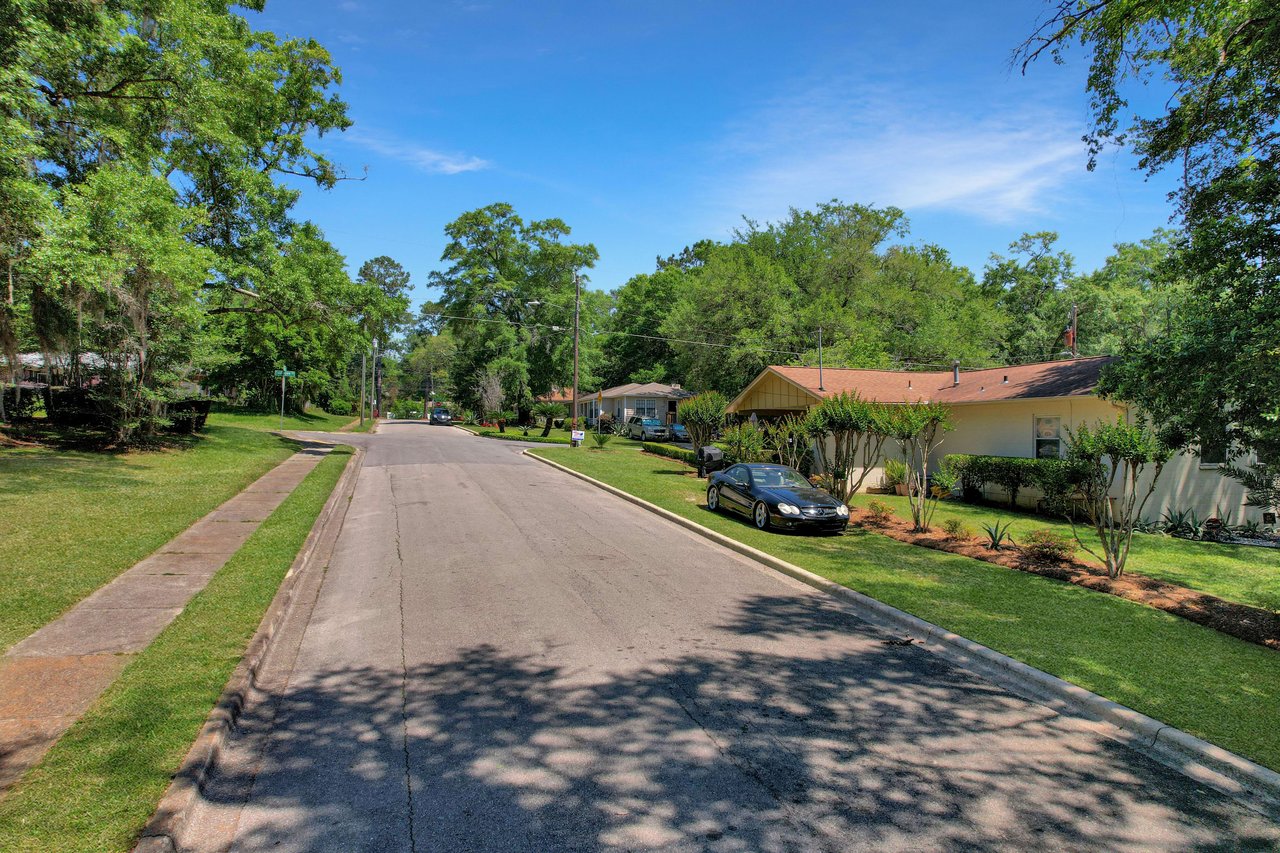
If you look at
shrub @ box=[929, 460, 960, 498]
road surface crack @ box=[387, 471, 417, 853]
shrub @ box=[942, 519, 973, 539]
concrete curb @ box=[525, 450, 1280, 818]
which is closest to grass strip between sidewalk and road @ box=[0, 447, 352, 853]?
road surface crack @ box=[387, 471, 417, 853]

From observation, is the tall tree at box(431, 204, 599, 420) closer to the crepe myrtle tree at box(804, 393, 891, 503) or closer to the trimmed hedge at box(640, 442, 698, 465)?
the trimmed hedge at box(640, 442, 698, 465)

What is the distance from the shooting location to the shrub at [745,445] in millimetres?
19672

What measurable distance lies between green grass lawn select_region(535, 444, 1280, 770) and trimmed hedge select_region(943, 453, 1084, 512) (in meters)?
6.65

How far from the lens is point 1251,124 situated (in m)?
8.66

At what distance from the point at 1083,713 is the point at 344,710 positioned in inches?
228

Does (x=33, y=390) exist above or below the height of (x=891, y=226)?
below

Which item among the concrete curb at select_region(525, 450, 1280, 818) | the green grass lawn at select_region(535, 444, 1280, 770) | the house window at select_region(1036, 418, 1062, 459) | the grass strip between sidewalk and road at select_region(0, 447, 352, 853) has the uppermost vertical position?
the house window at select_region(1036, 418, 1062, 459)

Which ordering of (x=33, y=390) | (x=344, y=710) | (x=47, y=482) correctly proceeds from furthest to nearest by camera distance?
(x=33, y=390) → (x=47, y=482) → (x=344, y=710)

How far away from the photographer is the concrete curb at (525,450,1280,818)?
4.18 m

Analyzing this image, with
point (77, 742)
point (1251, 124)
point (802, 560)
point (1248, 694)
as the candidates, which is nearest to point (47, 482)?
point (77, 742)

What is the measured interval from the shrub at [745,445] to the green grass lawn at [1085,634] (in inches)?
296

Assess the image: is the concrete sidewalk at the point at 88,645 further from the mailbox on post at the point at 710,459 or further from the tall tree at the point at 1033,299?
the tall tree at the point at 1033,299

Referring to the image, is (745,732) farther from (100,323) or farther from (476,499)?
(100,323)

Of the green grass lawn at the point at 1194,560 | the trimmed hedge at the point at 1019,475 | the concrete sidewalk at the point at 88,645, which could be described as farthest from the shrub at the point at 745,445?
the concrete sidewalk at the point at 88,645
